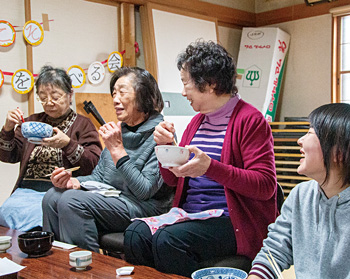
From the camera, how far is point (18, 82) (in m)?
3.46

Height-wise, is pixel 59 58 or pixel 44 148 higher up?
pixel 59 58

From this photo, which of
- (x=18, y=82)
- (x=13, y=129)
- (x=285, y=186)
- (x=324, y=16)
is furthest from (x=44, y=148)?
(x=324, y=16)

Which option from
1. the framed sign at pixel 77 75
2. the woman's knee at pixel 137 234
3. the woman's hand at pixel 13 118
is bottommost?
the woman's knee at pixel 137 234

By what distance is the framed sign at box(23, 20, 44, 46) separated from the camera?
138 inches

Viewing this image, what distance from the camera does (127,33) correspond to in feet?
14.0

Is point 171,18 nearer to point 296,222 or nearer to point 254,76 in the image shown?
point 254,76

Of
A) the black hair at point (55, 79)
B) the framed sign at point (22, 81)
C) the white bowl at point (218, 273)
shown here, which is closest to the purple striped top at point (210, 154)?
the white bowl at point (218, 273)

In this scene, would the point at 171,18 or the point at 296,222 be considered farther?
the point at 171,18

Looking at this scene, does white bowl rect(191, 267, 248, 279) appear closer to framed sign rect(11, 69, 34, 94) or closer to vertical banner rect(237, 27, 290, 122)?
framed sign rect(11, 69, 34, 94)

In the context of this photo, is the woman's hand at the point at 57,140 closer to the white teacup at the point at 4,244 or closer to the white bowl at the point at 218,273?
the white teacup at the point at 4,244

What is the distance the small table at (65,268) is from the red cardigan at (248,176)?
40 centimetres

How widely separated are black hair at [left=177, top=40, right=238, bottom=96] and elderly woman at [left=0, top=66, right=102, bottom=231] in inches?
37.4

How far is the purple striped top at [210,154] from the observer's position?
1.83m

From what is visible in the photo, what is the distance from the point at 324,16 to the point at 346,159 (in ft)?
14.2
